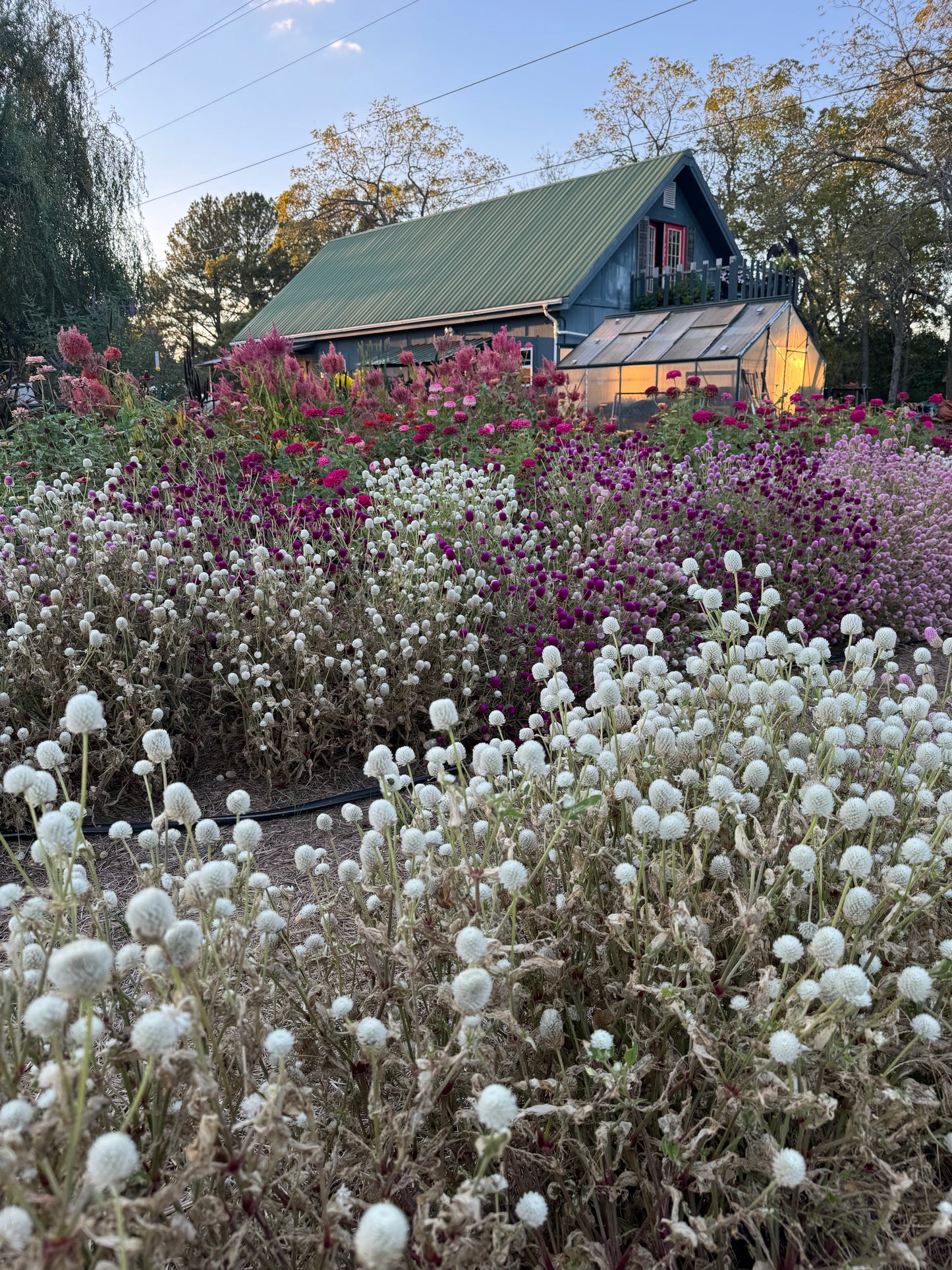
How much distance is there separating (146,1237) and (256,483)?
233 inches

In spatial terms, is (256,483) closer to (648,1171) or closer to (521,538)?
(521,538)

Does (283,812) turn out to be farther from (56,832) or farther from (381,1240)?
(381,1240)

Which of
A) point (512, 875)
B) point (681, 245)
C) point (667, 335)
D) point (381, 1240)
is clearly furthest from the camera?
point (681, 245)

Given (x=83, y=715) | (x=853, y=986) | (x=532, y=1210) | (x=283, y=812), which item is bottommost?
(x=283, y=812)

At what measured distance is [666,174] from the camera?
2086 cm

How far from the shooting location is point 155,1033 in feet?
3.25

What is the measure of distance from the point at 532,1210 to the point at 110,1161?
61 centimetres

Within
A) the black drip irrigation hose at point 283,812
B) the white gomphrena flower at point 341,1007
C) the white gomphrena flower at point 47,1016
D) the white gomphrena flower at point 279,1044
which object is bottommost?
the black drip irrigation hose at point 283,812

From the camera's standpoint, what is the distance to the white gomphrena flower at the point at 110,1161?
90 cm

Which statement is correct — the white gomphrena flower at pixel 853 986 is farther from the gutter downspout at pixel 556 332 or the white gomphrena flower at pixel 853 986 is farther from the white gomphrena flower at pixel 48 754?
the gutter downspout at pixel 556 332

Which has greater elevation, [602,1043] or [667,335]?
[667,335]

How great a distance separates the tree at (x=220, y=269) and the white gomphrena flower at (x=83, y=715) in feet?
174

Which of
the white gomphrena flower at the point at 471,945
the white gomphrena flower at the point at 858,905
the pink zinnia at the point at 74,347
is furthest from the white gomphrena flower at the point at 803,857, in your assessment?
the pink zinnia at the point at 74,347

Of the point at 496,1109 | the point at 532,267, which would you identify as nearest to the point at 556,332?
the point at 532,267
